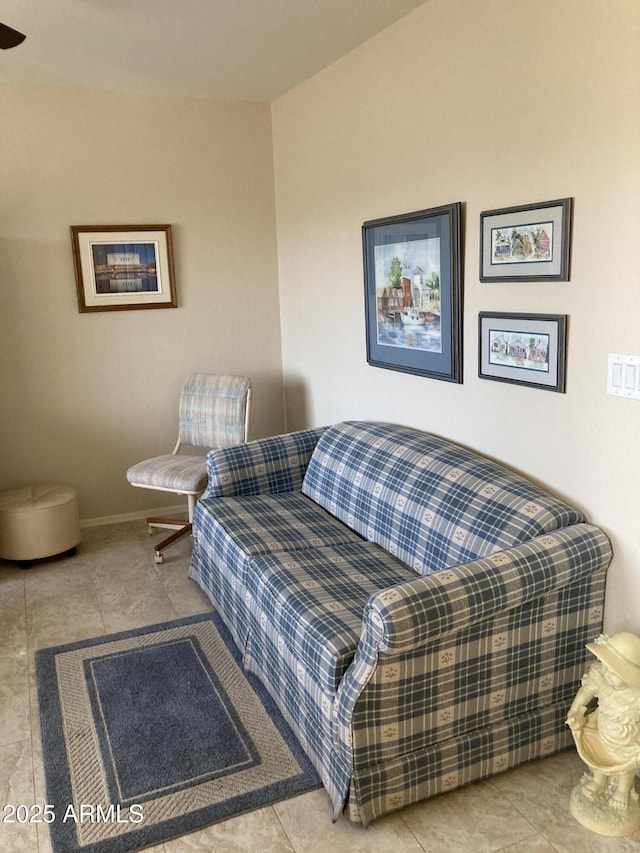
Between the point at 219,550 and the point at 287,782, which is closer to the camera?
the point at 287,782

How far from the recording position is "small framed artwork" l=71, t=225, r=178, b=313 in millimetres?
4055

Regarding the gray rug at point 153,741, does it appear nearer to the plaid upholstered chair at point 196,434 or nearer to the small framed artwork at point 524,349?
the plaid upholstered chair at point 196,434

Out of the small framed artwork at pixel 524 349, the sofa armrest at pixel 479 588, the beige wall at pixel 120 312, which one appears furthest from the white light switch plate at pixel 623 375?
the beige wall at pixel 120 312

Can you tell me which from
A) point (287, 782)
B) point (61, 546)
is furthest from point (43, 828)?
point (61, 546)

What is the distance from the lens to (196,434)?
13.8 ft

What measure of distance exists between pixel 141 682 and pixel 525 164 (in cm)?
235

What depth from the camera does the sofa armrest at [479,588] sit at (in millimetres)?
1860

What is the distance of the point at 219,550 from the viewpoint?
9.96ft

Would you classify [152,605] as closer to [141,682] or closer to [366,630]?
[141,682]

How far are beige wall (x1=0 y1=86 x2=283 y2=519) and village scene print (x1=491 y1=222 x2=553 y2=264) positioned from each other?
87.6 inches

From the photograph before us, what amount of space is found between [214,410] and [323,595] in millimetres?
1977

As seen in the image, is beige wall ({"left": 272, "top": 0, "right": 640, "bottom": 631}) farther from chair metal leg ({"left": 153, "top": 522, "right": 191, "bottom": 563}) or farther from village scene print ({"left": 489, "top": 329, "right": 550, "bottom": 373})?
chair metal leg ({"left": 153, "top": 522, "right": 191, "bottom": 563})

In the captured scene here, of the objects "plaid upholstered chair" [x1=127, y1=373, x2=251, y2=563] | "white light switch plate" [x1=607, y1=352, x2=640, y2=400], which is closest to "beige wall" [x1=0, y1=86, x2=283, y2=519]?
"plaid upholstered chair" [x1=127, y1=373, x2=251, y2=563]

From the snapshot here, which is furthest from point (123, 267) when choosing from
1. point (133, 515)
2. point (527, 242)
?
point (527, 242)
